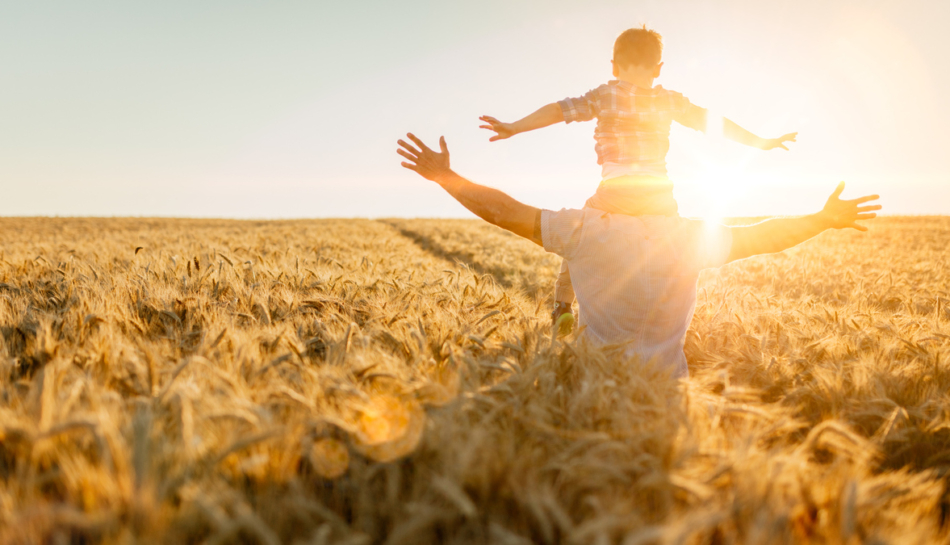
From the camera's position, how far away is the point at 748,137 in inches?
142

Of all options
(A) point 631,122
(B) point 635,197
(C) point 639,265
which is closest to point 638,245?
(C) point 639,265

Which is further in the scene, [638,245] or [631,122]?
[631,122]

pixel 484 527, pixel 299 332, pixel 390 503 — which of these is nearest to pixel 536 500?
pixel 484 527

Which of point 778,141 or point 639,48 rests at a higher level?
point 639,48

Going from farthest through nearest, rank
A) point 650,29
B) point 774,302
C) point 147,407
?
point 774,302 < point 650,29 < point 147,407

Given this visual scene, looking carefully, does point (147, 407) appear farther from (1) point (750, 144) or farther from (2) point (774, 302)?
(2) point (774, 302)

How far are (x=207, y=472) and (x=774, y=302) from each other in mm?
5887

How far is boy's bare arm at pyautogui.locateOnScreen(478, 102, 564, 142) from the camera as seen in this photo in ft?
10.00

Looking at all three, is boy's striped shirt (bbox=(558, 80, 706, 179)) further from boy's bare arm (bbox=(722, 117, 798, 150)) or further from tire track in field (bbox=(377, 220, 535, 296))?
tire track in field (bbox=(377, 220, 535, 296))

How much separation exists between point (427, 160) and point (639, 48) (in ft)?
5.82

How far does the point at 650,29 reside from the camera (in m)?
3.42

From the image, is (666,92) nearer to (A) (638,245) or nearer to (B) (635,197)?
(B) (635,197)

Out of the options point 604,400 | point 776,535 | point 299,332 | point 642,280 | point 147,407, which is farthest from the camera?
point 642,280

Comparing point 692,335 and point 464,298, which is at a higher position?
point 464,298
